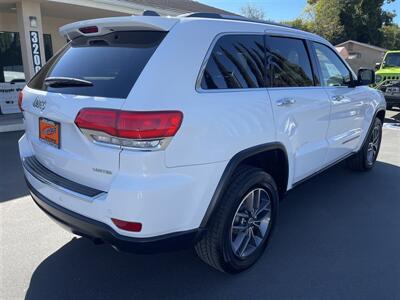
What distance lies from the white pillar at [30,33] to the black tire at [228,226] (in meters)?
8.97

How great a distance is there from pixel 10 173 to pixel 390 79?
1080cm

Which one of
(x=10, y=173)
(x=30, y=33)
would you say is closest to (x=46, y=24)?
(x=30, y=33)

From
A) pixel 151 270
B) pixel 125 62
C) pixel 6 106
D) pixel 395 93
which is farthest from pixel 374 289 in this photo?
pixel 6 106

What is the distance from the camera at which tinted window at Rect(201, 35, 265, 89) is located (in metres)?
2.47

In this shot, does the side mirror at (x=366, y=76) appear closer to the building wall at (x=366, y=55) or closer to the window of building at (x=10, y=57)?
the window of building at (x=10, y=57)

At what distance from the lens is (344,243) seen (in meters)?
3.33

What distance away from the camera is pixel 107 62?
242 cm

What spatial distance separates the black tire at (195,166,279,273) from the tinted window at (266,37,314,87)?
0.81 meters

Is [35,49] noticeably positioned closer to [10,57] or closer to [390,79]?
[10,57]

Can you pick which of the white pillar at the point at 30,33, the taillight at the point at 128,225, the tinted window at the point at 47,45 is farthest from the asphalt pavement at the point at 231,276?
the tinted window at the point at 47,45

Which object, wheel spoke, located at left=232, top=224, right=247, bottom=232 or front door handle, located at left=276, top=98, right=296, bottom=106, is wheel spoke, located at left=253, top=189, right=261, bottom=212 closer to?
wheel spoke, located at left=232, top=224, right=247, bottom=232

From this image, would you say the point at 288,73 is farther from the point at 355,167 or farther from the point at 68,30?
the point at 355,167

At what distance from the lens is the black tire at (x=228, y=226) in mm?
2525

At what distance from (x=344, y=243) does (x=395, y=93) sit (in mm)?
8610
